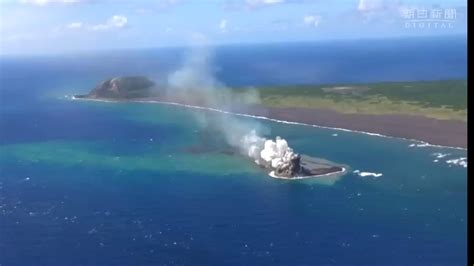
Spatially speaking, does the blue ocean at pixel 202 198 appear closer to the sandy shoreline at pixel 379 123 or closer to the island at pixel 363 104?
the sandy shoreline at pixel 379 123

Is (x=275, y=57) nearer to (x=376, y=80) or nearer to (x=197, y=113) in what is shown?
(x=376, y=80)

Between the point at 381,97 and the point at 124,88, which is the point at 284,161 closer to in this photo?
the point at 381,97

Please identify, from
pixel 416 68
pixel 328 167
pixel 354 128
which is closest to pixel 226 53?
pixel 416 68

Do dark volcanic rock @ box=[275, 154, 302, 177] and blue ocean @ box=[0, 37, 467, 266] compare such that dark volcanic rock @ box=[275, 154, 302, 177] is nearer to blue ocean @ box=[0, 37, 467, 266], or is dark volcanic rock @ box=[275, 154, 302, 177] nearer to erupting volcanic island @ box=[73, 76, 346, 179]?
erupting volcanic island @ box=[73, 76, 346, 179]

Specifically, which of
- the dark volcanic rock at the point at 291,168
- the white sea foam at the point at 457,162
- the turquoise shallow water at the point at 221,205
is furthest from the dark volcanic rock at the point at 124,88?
the white sea foam at the point at 457,162

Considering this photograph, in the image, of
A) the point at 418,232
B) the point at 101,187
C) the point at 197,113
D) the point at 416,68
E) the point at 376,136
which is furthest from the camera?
the point at 416,68

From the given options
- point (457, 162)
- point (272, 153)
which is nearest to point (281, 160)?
point (272, 153)

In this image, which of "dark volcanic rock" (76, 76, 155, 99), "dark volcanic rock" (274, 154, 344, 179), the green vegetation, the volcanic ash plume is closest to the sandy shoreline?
the green vegetation
